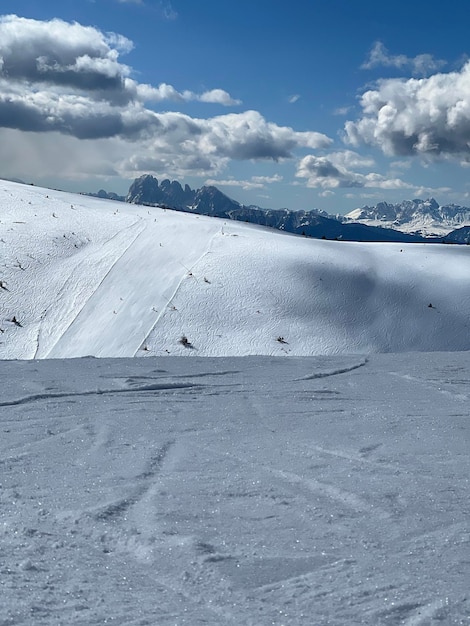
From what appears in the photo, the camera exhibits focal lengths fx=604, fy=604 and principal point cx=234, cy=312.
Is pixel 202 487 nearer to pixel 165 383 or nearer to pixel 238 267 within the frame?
pixel 165 383

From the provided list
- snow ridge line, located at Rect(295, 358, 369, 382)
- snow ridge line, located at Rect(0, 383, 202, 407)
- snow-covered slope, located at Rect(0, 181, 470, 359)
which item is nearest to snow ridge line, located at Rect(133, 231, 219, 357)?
snow-covered slope, located at Rect(0, 181, 470, 359)

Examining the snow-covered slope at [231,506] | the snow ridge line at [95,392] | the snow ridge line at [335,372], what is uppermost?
the snow ridge line at [335,372]

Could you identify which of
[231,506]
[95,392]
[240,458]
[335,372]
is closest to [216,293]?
[335,372]

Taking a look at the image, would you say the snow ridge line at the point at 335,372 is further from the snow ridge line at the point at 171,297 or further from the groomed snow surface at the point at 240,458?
the snow ridge line at the point at 171,297

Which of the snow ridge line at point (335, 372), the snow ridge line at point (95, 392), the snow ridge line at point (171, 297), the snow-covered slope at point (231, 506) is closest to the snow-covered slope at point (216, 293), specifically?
the snow ridge line at point (171, 297)

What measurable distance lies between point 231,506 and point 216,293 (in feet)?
21.7

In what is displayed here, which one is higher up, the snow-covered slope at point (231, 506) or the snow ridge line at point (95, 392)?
the snow-covered slope at point (231, 506)

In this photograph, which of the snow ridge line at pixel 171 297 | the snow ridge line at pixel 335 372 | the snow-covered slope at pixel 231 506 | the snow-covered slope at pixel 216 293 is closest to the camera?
the snow-covered slope at pixel 231 506

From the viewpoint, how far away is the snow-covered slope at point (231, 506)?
1.96 metres

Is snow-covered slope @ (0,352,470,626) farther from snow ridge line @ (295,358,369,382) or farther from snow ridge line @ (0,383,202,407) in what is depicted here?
snow ridge line @ (295,358,369,382)

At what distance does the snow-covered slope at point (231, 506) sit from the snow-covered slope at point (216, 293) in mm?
3230

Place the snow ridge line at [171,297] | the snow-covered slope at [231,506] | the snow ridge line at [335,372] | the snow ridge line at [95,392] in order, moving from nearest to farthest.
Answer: the snow-covered slope at [231,506] < the snow ridge line at [95,392] < the snow ridge line at [335,372] < the snow ridge line at [171,297]

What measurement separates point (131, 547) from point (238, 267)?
7.80 metres

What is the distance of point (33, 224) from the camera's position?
12.2 meters
